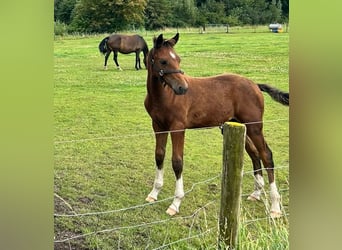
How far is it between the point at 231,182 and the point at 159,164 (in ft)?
1.10

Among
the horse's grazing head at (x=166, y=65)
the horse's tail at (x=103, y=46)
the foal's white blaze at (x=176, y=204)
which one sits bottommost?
the foal's white blaze at (x=176, y=204)

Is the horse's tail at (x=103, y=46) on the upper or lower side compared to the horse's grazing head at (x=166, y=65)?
upper

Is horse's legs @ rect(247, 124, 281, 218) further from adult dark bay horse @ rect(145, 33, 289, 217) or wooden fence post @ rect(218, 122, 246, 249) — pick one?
wooden fence post @ rect(218, 122, 246, 249)

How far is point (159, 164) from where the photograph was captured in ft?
7.78

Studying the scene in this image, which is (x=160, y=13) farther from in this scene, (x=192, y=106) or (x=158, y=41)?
(x=192, y=106)

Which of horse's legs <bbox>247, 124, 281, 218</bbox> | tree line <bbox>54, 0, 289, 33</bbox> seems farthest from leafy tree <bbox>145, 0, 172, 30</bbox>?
horse's legs <bbox>247, 124, 281, 218</bbox>

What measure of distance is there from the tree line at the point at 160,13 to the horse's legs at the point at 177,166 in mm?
508

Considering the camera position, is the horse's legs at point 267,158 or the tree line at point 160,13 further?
the horse's legs at point 267,158

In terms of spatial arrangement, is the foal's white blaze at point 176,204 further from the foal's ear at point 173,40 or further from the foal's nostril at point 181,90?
the foal's ear at point 173,40

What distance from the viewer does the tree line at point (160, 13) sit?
7.67 feet

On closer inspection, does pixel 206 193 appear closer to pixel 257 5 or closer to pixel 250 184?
pixel 250 184

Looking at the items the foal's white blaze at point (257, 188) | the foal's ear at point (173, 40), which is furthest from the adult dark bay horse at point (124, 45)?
the foal's white blaze at point (257, 188)
